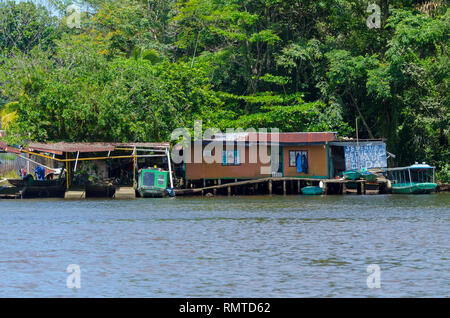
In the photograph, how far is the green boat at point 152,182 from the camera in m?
41.7

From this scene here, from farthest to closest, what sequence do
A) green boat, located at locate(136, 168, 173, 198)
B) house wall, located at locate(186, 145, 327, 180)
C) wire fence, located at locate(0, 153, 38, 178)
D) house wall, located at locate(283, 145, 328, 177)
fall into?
wire fence, located at locate(0, 153, 38, 178) < house wall, located at locate(186, 145, 327, 180) < house wall, located at locate(283, 145, 328, 177) < green boat, located at locate(136, 168, 173, 198)

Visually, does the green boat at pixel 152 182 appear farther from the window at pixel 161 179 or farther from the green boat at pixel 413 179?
the green boat at pixel 413 179

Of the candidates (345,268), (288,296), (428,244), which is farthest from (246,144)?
(288,296)

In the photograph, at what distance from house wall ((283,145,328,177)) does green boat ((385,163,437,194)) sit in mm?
3725

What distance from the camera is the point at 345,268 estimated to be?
17.4m

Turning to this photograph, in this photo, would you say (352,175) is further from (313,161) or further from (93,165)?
(93,165)

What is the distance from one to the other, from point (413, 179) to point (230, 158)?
11414 mm

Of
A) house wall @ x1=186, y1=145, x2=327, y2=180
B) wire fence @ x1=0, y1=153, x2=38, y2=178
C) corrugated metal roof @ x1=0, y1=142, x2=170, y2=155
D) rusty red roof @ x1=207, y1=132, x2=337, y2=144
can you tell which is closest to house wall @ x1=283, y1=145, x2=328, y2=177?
house wall @ x1=186, y1=145, x2=327, y2=180

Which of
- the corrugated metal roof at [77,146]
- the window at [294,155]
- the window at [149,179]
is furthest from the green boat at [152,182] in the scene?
the window at [294,155]

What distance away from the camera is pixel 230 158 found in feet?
148

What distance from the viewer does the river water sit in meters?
15.4

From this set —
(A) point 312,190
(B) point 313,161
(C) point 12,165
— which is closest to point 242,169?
(B) point 313,161

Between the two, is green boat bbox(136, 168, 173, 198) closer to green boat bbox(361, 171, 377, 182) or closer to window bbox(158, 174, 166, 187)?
window bbox(158, 174, 166, 187)

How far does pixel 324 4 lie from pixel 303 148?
10.2 meters
